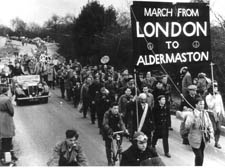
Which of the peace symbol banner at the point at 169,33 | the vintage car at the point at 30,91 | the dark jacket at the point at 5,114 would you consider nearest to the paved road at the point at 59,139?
the vintage car at the point at 30,91

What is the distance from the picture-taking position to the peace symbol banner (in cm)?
850

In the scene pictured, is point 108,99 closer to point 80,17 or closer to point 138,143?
point 138,143

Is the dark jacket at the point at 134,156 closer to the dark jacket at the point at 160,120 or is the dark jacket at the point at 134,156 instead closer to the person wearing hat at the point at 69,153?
the person wearing hat at the point at 69,153

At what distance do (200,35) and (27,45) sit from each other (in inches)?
1759

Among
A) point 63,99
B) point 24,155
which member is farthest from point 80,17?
point 24,155

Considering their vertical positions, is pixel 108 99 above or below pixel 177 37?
below

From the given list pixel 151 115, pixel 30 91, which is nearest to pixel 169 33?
pixel 151 115

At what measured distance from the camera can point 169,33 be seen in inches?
351

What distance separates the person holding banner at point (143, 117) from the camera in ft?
27.8

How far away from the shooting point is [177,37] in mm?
9016

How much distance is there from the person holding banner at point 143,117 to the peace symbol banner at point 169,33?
2.59ft

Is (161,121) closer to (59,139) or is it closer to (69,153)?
(59,139)

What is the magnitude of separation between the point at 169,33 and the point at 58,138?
4.48 metres

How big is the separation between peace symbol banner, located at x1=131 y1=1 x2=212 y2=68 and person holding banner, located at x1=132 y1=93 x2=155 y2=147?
789mm
